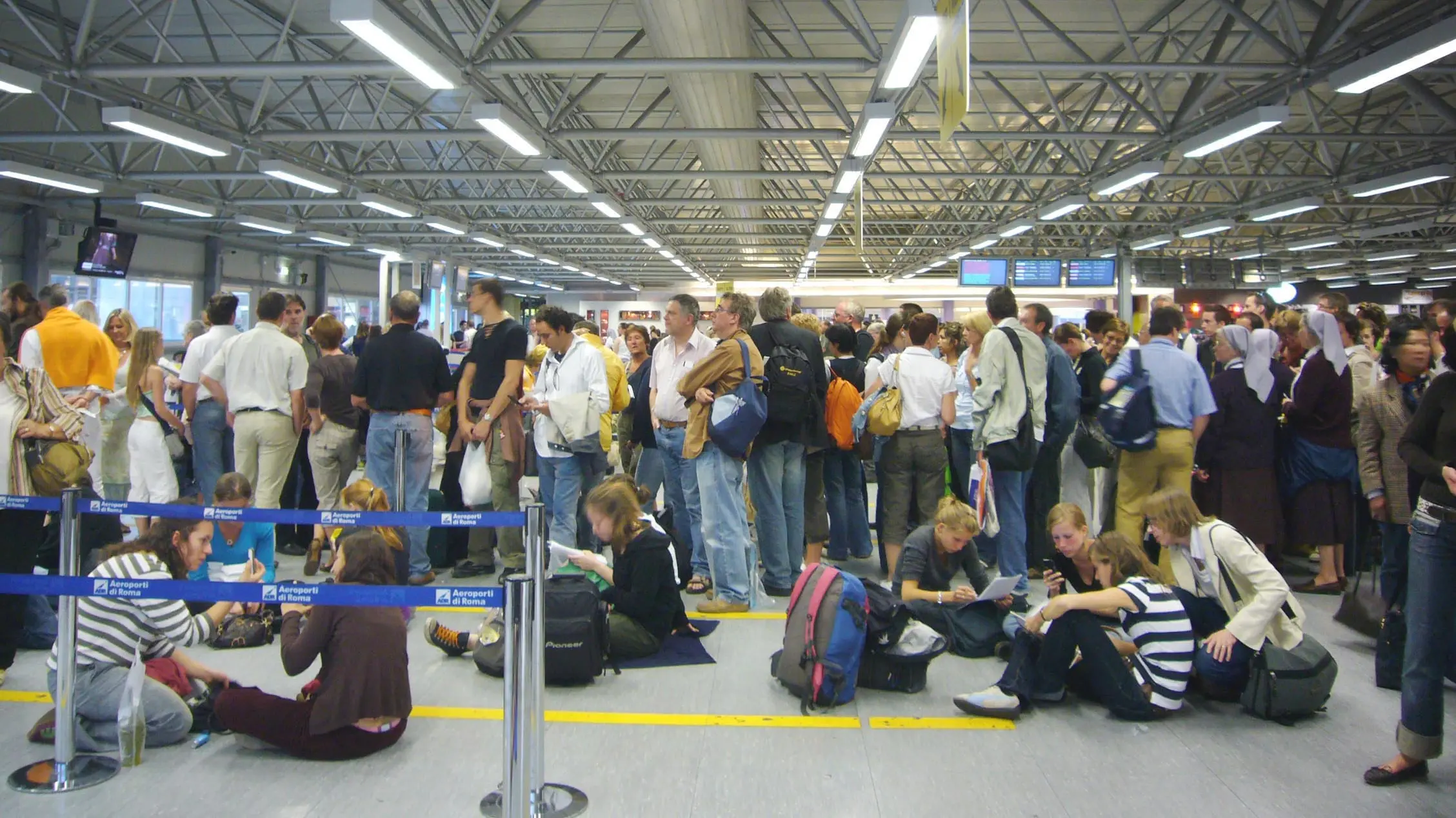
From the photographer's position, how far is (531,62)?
27.6 ft

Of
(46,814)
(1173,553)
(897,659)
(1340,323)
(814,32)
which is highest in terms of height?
(814,32)

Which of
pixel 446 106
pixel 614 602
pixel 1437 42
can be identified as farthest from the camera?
pixel 446 106

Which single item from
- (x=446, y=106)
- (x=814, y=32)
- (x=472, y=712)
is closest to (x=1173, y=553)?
(x=472, y=712)

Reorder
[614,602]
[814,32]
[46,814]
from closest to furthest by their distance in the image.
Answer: [46,814], [614,602], [814,32]

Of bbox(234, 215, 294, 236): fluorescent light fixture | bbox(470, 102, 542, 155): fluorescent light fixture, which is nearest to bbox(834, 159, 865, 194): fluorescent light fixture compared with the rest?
bbox(470, 102, 542, 155): fluorescent light fixture

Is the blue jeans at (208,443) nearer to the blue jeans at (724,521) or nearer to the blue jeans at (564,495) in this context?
the blue jeans at (564,495)

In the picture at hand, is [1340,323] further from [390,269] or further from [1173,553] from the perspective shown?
[390,269]

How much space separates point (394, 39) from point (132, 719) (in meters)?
4.90

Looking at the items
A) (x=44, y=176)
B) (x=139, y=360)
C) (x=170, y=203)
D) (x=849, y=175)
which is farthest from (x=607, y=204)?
(x=139, y=360)

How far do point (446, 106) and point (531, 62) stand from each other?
6.74 m

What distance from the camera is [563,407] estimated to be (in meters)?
5.26

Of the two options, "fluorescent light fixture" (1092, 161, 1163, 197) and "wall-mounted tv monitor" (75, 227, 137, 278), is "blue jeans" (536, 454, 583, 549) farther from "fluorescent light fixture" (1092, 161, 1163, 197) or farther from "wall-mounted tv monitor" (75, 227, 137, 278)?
"wall-mounted tv monitor" (75, 227, 137, 278)

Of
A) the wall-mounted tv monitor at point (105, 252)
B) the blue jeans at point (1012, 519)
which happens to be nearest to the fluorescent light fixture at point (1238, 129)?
the blue jeans at point (1012, 519)

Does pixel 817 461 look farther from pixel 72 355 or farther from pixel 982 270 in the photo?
pixel 982 270
